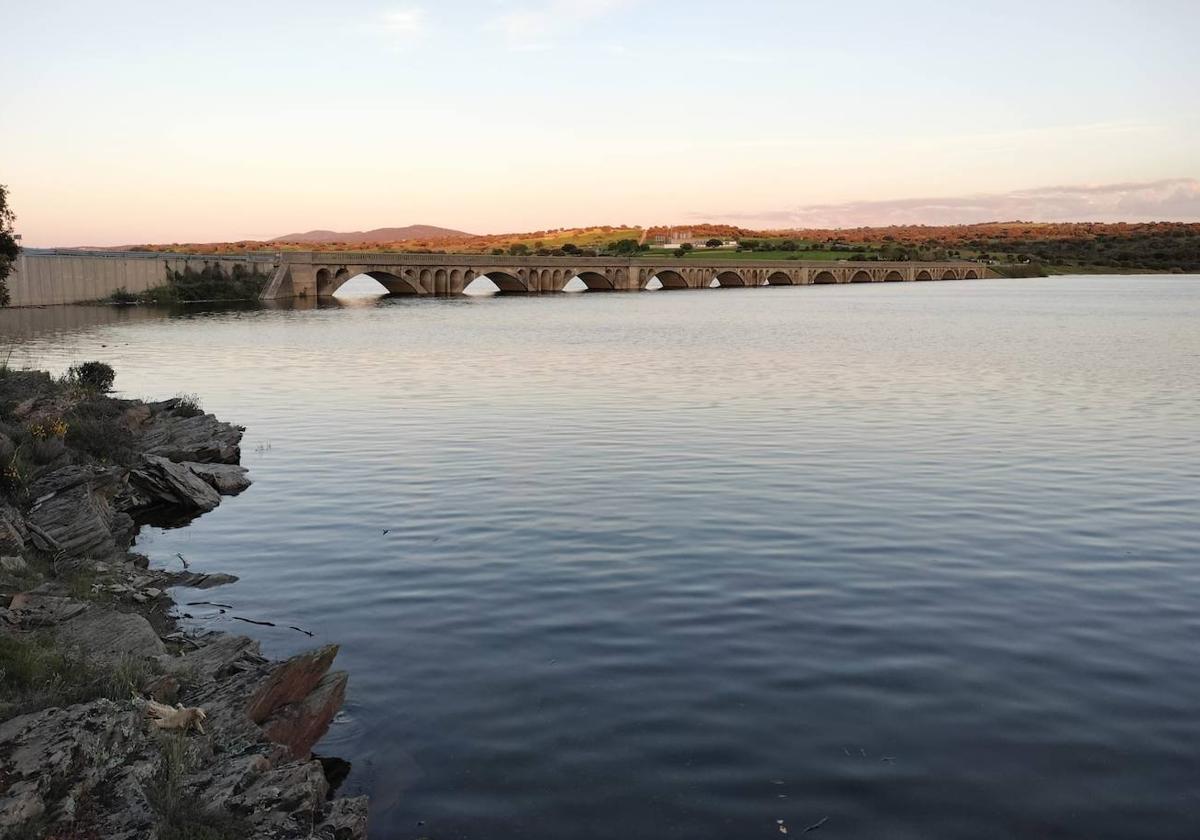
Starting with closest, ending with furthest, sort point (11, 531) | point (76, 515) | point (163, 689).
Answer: point (163, 689) → point (11, 531) → point (76, 515)

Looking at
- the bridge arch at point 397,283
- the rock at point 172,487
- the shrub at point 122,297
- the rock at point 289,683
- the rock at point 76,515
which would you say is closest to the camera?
the rock at point 289,683

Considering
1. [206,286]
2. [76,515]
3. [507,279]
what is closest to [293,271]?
[206,286]

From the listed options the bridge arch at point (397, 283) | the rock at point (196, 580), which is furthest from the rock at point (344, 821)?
the bridge arch at point (397, 283)

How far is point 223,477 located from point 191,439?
5.08m

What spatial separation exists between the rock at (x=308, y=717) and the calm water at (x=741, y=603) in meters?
0.23

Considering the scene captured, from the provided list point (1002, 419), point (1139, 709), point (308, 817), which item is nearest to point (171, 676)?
point (308, 817)

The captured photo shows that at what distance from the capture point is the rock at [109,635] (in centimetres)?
1203

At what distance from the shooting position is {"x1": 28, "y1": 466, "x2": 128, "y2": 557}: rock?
17531mm

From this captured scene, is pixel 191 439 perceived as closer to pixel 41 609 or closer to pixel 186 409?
pixel 186 409

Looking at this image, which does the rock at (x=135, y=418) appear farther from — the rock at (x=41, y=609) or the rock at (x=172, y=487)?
the rock at (x=41, y=609)

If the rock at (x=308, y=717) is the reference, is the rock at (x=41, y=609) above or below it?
above

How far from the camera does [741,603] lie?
15391 millimetres

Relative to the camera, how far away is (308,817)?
906 cm

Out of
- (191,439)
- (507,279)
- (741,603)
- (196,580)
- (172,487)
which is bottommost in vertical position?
(196,580)
